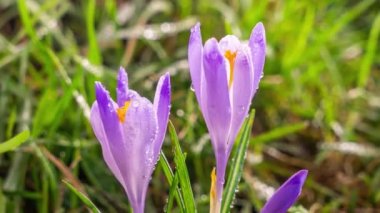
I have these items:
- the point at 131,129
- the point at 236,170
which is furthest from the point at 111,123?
the point at 236,170

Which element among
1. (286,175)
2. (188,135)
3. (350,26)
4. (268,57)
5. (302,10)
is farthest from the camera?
(350,26)

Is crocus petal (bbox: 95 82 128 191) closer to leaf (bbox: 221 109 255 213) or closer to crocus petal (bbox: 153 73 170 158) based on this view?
crocus petal (bbox: 153 73 170 158)

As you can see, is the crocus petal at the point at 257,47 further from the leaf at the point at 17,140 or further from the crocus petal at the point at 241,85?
the leaf at the point at 17,140

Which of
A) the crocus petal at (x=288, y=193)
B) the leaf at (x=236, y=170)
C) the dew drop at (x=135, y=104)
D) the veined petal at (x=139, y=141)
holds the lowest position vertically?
the crocus petal at (x=288, y=193)

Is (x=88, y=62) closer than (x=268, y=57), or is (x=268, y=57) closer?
(x=88, y=62)

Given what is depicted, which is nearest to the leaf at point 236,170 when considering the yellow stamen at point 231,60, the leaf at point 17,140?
the yellow stamen at point 231,60

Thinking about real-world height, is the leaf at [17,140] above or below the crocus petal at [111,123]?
above

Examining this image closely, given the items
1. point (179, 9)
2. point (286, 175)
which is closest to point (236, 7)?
point (179, 9)

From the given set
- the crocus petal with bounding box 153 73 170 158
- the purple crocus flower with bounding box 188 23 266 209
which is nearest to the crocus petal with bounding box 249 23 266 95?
the purple crocus flower with bounding box 188 23 266 209

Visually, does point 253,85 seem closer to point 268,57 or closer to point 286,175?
point 286,175
